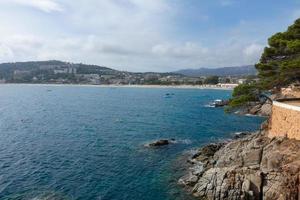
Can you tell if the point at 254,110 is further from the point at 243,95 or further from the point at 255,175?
the point at 255,175

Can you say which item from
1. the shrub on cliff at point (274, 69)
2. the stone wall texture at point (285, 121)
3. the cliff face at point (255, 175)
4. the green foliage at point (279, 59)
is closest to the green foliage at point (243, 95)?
the shrub on cliff at point (274, 69)

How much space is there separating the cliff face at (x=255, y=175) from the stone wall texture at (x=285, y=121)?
0.66m

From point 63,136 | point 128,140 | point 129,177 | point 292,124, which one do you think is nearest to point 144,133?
point 128,140

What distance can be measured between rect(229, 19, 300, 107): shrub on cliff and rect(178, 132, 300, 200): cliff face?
576 cm

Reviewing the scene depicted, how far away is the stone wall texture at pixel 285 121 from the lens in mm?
26109

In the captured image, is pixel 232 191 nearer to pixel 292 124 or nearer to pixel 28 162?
pixel 292 124

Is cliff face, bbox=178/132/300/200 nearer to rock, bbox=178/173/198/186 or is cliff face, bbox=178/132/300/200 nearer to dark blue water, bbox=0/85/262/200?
rock, bbox=178/173/198/186

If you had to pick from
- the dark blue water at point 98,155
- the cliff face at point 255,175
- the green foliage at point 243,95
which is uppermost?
the green foliage at point 243,95

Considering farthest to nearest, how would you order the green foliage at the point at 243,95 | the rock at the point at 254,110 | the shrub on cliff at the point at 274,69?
the rock at the point at 254,110, the green foliage at the point at 243,95, the shrub on cliff at the point at 274,69

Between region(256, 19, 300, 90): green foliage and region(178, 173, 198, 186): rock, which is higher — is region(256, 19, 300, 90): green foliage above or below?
above

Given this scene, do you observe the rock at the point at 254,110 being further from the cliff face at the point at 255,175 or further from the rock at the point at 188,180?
the rock at the point at 188,180

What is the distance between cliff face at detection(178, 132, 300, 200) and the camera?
22.9 metres

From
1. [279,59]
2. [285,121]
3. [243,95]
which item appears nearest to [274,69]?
[279,59]

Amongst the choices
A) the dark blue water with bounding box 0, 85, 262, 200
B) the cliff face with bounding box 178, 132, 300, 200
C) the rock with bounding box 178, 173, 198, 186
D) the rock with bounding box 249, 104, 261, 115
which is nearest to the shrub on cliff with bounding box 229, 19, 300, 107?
the cliff face with bounding box 178, 132, 300, 200
